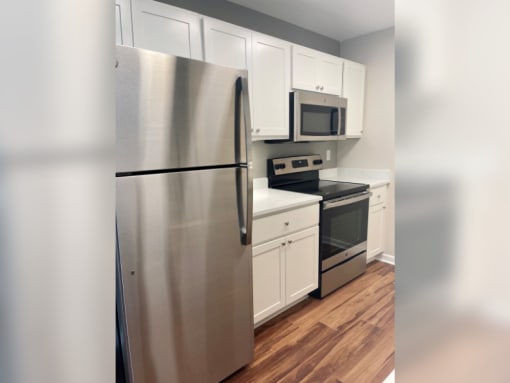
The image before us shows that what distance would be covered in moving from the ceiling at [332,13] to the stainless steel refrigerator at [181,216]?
141 cm

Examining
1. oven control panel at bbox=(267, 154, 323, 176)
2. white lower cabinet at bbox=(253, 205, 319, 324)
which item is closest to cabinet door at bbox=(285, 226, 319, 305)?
white lower cabinet at bbox=(253, 205, 319, 324)

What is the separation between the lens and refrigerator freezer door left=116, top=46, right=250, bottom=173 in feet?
3.95

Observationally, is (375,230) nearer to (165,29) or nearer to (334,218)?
(334,218)

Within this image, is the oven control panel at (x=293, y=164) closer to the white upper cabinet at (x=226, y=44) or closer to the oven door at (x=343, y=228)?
the oven door at (x=343, y=228)

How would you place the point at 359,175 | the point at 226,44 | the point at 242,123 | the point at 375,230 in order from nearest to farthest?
the point at 242,123 < the point at 226,44 < the point at 375,230 < the point at 359,175

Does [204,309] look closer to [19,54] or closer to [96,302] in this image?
[96,302]

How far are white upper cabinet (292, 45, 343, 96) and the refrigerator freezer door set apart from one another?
1207mm

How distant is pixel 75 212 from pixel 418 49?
15.4 inches

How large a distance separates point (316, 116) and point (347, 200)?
84cm

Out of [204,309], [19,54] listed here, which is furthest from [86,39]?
[204,309]

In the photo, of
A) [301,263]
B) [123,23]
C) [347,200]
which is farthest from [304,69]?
[301,263]

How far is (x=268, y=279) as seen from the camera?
2148 mm

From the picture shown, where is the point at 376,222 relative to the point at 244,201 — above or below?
below

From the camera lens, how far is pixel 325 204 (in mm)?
2498
